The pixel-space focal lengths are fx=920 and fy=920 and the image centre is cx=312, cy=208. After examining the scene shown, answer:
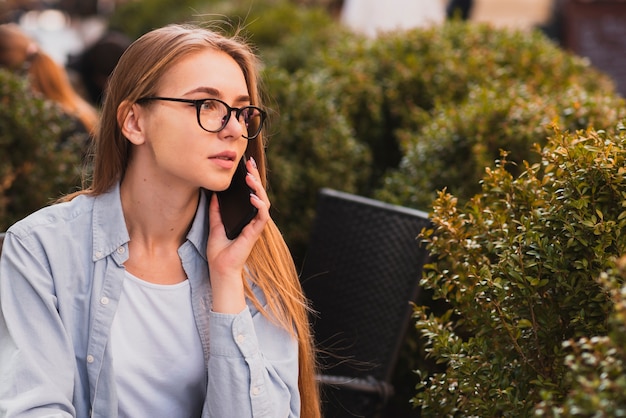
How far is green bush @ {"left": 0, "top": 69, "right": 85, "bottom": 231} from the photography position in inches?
168

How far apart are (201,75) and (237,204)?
14.5 inches

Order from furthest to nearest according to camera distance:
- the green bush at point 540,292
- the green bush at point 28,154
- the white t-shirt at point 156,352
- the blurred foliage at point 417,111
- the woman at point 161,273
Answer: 1. the green bush at point 28,154
2. the blurred foliage at point 417,111
3. the white t-shirt at point 156,352
4. the woman at point 161,273
5. the green bush at point 540,292

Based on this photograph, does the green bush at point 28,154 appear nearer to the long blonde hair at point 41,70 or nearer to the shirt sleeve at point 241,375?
the long blonde hair at point 41,70

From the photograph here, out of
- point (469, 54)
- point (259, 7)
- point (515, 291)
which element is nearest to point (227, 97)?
point (515, 291)

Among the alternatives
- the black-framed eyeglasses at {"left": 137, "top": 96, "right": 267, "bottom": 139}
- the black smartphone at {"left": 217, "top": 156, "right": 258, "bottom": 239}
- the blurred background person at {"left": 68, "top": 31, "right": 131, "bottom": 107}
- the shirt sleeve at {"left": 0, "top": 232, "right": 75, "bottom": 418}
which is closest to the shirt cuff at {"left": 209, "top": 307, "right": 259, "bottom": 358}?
the black smartphone at {"left": 217, "top": 156, "right": 258, "bottom": 239}

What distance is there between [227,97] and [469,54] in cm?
322

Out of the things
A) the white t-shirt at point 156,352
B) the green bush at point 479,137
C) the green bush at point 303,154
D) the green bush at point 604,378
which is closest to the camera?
the green bush at point 604,378

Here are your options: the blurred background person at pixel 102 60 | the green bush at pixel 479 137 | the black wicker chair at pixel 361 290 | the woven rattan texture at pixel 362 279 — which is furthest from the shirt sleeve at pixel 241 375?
the blurred background person at pixel 102 60

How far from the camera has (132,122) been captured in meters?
2.34

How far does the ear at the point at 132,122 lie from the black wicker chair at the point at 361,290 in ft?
3.53

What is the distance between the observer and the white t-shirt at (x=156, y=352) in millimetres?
2285

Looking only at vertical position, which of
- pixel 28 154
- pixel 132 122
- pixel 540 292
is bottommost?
pixel 28 154

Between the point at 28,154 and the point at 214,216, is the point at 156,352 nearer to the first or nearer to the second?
the point at 214,216

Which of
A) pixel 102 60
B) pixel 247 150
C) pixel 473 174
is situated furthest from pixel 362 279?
pixel 102 60
